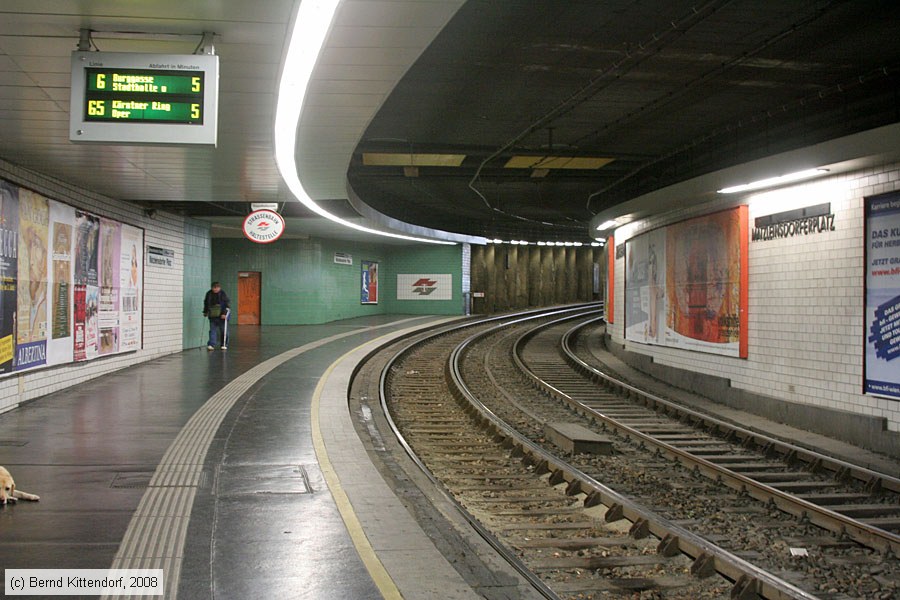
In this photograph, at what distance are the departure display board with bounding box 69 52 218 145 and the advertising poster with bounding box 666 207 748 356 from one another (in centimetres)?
906

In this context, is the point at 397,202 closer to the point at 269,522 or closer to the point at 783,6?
the point at 783,6

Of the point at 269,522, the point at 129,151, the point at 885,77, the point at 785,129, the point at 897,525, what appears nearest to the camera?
the point at 269,522

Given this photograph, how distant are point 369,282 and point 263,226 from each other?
17787mm

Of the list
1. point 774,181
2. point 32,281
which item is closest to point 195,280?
point 32,281

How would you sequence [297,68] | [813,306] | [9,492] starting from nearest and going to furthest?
[9,492]
[297,68]
[813,306]

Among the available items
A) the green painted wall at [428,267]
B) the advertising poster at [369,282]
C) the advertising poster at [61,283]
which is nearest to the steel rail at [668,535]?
the advertising poster at [61,283]

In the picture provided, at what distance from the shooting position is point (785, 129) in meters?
15.2

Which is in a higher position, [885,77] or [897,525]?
[885,77]

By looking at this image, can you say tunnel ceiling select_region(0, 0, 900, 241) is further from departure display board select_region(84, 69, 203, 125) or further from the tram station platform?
the tram station platform

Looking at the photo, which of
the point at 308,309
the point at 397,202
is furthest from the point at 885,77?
the point at 397,202

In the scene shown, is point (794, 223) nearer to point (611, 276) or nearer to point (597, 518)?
point (597, 518)

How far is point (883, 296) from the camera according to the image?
897cm

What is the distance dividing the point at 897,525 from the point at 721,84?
8.86m

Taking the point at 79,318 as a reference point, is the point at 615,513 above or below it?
below
